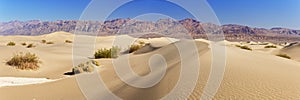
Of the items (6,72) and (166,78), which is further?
(6,72)

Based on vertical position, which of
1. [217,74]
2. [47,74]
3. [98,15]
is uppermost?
[98,15]

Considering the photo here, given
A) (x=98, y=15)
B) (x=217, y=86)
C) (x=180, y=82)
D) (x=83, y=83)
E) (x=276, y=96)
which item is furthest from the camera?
(x=98, y=15)

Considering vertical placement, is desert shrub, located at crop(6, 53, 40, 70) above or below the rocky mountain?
below

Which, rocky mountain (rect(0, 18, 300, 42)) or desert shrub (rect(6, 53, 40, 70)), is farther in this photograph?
rocky mountain (rect(0, 18, 300, 42))

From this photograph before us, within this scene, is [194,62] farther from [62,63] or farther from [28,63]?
[62,63]

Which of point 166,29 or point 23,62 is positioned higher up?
point 166,29


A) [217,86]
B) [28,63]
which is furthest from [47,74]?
[217,86]

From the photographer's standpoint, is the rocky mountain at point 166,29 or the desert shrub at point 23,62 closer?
the desert shrub at point 23,62

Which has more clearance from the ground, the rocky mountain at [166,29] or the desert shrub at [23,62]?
the rocky mountain at [166,29]

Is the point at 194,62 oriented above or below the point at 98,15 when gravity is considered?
below

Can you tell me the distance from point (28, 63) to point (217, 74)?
1203 centimetres

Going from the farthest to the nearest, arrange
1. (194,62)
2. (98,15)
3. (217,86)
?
(98,15), (194,62), (217,86)

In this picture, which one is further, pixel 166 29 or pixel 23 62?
pixel 166 29

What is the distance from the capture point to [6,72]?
14.8 metres
